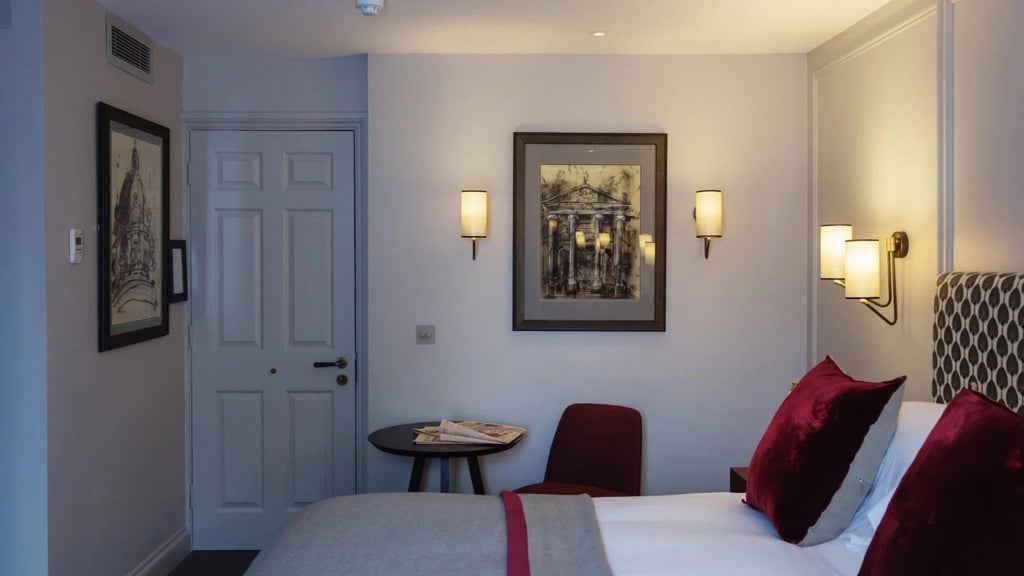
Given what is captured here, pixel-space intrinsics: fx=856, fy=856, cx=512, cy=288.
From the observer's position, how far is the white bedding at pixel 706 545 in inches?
81.7

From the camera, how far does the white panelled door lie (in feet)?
14.1

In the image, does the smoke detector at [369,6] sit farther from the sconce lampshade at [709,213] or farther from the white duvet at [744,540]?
the white duvet at [744,540]

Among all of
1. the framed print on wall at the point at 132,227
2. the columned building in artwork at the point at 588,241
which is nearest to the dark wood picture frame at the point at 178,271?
the framed print on wall at the point at 132,227

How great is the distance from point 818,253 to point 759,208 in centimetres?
34

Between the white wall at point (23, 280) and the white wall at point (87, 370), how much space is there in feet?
0.11

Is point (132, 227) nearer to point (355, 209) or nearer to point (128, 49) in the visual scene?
point (128, 49)

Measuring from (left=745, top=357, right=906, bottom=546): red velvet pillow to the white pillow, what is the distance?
0.08ft

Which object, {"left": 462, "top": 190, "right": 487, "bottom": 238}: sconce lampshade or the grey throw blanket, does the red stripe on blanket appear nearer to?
the grey throw blanket

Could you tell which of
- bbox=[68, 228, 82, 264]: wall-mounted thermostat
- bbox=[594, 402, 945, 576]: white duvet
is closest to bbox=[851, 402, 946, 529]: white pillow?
bbox=[594, 402, 945, 576]: white duvet

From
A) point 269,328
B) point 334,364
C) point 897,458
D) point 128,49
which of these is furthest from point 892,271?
point 128,49

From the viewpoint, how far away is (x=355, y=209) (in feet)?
14.1

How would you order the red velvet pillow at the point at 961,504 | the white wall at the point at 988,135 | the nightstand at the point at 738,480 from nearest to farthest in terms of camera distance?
1. the red velvet pillow at the point at 961,504
2. the white wall at the point at 988,135
3. the nightstand at the point at 738,480

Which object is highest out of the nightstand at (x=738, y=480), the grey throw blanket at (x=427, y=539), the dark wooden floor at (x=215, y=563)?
the grey throw blanket at (x=427, y=539)

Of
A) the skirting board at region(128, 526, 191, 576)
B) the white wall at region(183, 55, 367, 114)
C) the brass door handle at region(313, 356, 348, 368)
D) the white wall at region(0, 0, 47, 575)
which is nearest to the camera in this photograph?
the white wall at region(0, 0, 47, 575)
